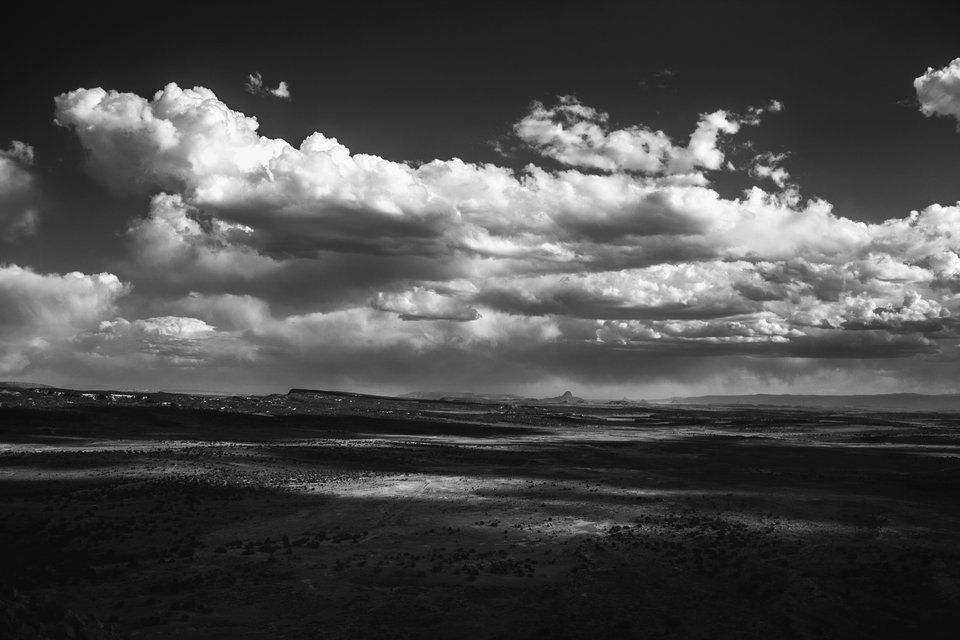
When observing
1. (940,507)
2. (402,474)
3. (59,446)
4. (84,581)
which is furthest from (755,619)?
(59,446)

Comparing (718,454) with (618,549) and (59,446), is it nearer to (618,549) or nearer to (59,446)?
(618,549)

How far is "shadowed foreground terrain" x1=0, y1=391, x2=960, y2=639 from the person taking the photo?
18484mm

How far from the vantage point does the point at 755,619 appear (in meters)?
18.9

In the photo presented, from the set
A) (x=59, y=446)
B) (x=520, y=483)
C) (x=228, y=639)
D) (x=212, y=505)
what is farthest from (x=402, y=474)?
(x=59, y=446)

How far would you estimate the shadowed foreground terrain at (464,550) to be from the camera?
60.6 ft

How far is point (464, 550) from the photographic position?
26.7 metres

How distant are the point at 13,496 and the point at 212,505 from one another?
11.6 meters

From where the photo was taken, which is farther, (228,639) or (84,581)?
(84,581)

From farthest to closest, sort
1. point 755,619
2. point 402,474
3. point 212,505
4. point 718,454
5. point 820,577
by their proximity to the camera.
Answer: point 718,454 < point 402,474 < point 212,505 < point 820,577 < point 755,619

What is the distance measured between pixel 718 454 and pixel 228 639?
7147cm

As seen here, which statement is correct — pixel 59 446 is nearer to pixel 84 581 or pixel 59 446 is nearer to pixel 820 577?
pixel 84 581

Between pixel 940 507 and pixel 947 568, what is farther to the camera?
pixel 940 507

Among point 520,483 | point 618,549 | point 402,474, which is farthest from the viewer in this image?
point 402,474

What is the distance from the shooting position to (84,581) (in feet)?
69.4
